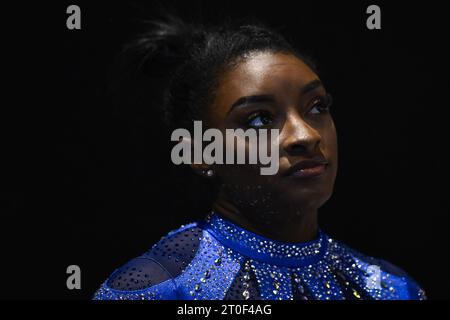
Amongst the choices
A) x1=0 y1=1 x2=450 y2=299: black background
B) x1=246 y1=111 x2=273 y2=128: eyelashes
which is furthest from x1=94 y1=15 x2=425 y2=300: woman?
x1=0 y1=1 x2=450 y2=299: black background

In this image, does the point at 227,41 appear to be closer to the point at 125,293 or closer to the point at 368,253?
the point at 125,293

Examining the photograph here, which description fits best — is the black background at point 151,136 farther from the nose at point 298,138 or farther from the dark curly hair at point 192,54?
the nose at point 298,138

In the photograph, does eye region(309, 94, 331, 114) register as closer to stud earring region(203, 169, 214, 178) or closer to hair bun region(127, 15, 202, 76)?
stud earring region(203, 169, 214, 178)

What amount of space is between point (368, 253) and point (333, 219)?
18cm

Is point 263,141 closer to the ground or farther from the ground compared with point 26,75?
closer to the ground

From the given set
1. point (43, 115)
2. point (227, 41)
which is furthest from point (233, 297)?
point (43, 115)

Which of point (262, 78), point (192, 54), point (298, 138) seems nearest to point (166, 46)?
point (192, 54)

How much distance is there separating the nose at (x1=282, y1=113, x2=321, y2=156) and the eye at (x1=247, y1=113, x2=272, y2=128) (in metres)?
0.05

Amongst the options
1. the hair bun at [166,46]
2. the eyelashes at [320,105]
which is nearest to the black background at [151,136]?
the hair bun at [166,46]

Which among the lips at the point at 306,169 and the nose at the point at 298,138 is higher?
the nose at the point at 298,138

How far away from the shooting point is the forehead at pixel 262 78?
1904mm

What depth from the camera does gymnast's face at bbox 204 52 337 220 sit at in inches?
73.5

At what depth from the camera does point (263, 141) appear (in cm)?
188

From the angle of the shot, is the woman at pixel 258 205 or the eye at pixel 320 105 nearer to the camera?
the woman at pixel 258 205
